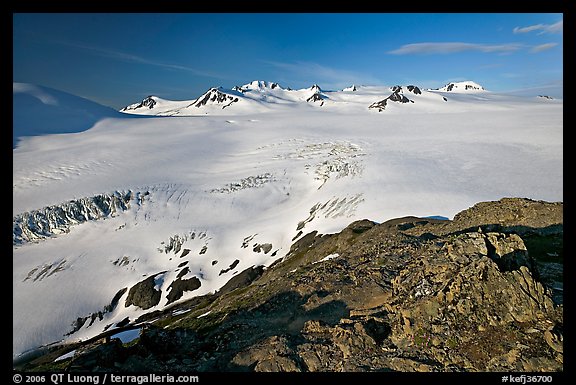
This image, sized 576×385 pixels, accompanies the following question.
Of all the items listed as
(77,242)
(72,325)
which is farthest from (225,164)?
(72,325)

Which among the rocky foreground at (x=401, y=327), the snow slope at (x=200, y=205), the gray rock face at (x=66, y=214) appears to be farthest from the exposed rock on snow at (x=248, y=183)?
the rocky foreground at (x=401, y=327)

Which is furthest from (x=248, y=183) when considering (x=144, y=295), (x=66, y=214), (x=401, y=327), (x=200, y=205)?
(x=401, y=327)

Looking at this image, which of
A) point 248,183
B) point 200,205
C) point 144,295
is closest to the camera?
point 144,295

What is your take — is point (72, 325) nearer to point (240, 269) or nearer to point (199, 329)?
point (240, 269)

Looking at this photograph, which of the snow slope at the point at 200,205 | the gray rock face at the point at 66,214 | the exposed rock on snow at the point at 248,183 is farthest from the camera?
the exposed rock on snow at the point at 248,183

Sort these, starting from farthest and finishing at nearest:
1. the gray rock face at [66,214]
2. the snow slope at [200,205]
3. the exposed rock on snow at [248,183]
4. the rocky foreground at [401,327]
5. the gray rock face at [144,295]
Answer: the exposed rock on snow at [248,183] → the gray rock face at [66,214] → the snow slope at [200,205] → the gray rock face at [144,295] → the rocky foreground at [401,327]

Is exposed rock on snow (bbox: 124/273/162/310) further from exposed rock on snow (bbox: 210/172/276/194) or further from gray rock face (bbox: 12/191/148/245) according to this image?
exposed rock on snow (bbox: 210/172/276/194)

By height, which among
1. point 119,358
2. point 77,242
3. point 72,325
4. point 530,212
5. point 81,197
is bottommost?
point 72,325

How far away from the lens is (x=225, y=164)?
170500 millimetres

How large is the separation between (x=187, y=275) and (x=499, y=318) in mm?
75748

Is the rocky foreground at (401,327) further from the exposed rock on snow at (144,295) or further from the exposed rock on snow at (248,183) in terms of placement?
the exposed rock on snow at (248,183)

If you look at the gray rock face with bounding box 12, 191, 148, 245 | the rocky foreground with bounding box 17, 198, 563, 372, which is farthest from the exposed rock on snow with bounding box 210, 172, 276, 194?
the rocky foreground with bounding box 17, 198, 563, 372

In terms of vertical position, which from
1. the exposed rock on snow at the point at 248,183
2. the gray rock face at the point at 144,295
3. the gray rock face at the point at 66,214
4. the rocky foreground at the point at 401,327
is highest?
the rocky foreground at the point at 401,327

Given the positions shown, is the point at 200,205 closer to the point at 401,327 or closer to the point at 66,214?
the point at 66,214
